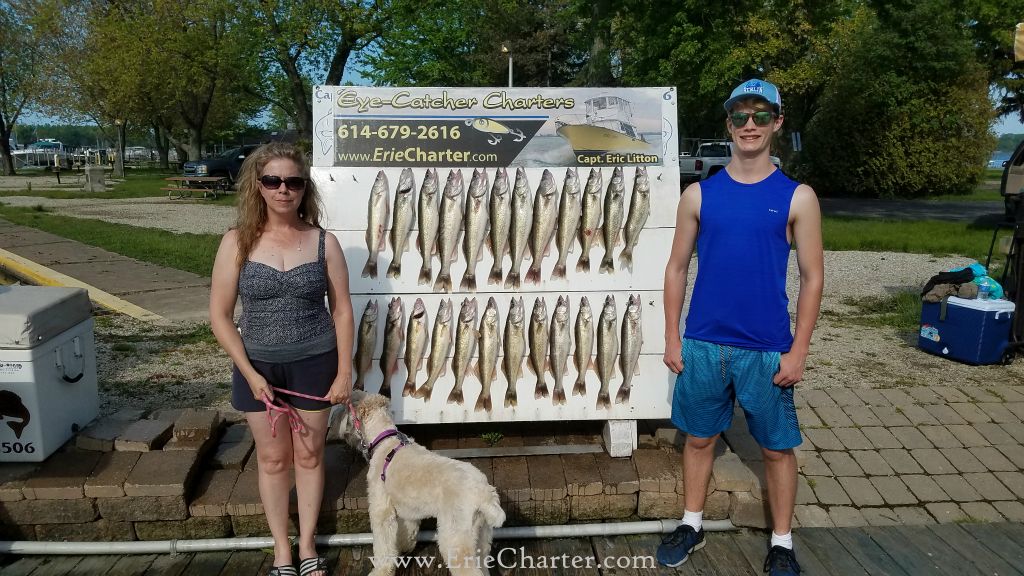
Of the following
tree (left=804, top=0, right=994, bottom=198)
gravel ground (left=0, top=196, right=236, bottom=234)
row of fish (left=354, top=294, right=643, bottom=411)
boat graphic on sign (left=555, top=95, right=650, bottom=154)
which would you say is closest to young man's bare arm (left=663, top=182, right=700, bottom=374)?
row of fish (left=354, top=294, right=643, bottom=411)

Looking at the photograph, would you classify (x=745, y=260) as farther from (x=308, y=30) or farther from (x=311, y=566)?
(x=308, y=30)

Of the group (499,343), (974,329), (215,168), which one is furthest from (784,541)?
(215,168)

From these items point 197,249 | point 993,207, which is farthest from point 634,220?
point 993,207

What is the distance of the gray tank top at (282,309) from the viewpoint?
287 cm

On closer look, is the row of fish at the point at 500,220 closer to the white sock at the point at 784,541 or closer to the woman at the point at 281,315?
the woman at the point at 281,315

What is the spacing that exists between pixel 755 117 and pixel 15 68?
50282 millimetres

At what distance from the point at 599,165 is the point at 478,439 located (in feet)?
6.05

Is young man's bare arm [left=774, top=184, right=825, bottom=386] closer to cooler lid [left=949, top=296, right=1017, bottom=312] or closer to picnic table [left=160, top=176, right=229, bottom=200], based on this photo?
cooler lid [left=949, top=296, right=1017, bottom=312]

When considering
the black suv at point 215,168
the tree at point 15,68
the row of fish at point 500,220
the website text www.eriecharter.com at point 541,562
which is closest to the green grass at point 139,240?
the row of fish at point 500,220


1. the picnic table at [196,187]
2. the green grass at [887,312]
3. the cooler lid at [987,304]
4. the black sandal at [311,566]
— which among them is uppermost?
the picnic table at [196,187]

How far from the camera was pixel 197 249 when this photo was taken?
39.5 ft

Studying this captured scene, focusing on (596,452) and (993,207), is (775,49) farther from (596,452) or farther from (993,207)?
(596,452)

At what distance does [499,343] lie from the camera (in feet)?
12.7

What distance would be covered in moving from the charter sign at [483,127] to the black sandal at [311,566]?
2.01 metres
